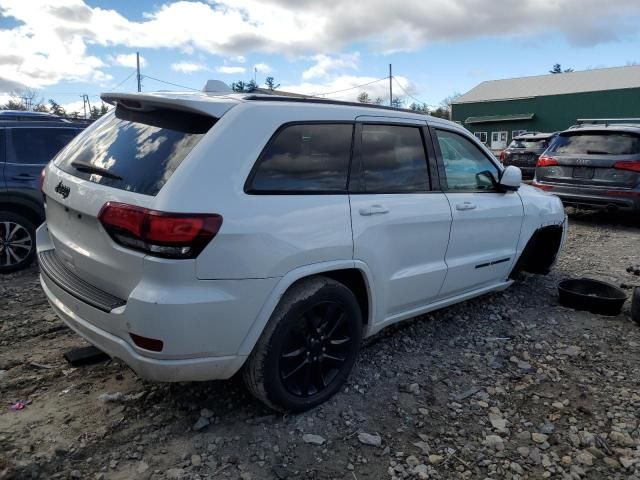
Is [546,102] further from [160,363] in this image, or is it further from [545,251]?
[160,363]

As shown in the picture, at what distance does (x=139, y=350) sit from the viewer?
242 cm

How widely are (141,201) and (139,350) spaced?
71 cm

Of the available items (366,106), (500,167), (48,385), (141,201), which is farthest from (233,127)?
(500,167)

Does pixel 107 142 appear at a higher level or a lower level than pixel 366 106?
lower

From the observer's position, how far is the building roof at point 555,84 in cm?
3894

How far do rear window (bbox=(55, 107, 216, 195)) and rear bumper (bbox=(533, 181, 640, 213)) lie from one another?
7.88m

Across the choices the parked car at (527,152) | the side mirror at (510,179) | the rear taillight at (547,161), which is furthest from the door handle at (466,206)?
the parked car at (527,152)

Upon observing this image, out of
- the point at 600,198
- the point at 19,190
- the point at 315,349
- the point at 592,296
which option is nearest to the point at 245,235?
the point at 315,349

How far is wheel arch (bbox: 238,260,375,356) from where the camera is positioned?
102 inches

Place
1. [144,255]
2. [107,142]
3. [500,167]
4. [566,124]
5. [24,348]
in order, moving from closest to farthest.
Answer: [144,255] → [107,142] → [24,348] → [500,167] → [566,124]

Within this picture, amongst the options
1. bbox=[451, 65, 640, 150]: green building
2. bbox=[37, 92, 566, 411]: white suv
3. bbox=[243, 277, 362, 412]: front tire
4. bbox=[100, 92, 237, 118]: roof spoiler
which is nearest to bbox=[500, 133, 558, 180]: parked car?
bbox=[37, 92, 566, 411]: white suv

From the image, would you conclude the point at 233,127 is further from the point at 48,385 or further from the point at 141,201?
the point at 48,385

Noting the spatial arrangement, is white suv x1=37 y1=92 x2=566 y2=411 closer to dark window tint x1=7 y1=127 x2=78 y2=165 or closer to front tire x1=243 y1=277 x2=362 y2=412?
front tire x1=243 y1=277 x2=362 y2=412

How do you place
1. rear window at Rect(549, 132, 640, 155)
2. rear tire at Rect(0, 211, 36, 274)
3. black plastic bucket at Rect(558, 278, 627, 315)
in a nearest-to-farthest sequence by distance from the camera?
black plastic bucket at Rect(558, 278, 627, 315), rear tire at Rect(0, 211, 36, 274), rear window at Rect(549, 132, 640, 155)
